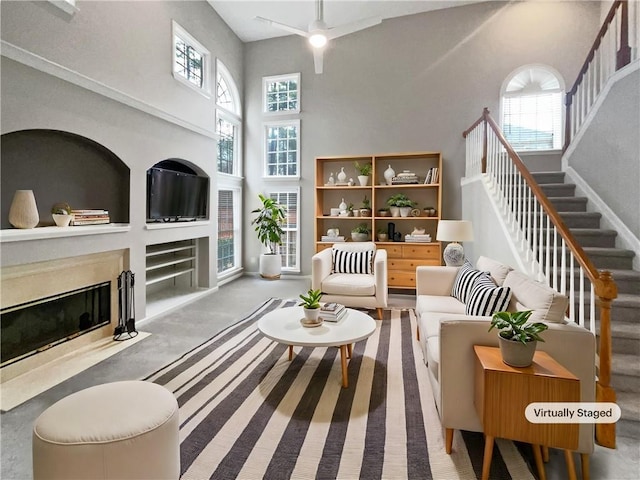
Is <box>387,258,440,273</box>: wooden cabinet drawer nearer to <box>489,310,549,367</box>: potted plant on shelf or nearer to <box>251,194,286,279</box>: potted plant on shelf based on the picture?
<box>251,194,286,279</box>: potted plant on shelf

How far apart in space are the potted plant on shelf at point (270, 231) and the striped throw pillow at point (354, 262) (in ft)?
6.11

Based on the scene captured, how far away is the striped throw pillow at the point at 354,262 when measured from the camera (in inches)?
178

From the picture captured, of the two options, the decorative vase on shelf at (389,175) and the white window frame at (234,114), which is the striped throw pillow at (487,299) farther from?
the white window frame at (234,114)

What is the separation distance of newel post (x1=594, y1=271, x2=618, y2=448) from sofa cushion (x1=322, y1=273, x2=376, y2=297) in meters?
2.27

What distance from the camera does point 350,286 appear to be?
405 centimetres

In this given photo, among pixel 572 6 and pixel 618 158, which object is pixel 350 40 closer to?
pixel 572 6

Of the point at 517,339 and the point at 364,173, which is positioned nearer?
the point at 517,339

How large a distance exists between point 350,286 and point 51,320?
2961 millimetres

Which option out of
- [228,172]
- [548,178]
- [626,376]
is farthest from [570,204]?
[228,172]

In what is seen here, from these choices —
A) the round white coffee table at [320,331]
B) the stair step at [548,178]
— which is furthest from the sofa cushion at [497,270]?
the stair step at [548,178]

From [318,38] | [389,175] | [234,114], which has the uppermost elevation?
[234,114]

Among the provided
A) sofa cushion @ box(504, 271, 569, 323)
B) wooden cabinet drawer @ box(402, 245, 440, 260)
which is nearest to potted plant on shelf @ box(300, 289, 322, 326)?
sofa cushion @ box(504, 271, 569, 323)

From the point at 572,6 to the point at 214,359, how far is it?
6.90 meters

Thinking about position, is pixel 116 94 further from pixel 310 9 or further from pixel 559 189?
pixel 559 189
